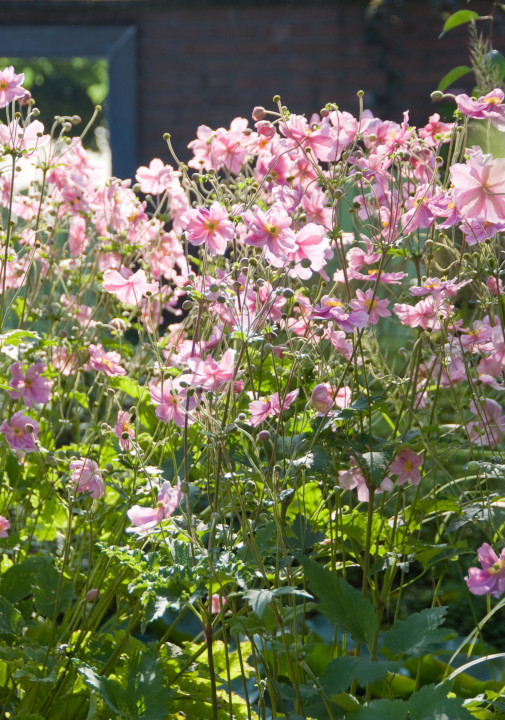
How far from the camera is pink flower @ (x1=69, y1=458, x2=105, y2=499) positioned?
1.51m

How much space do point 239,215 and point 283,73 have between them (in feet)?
16.6

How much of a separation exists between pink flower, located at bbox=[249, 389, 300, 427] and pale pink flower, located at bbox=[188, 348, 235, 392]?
0.10 m

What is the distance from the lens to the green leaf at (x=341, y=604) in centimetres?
129

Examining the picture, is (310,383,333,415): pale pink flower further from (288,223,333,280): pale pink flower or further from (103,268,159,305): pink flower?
(103,268,159,305): pink flower

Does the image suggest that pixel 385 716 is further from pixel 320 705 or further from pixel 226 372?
pixel 226 372

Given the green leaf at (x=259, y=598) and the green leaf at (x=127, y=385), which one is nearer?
the green leaf at (x=259, y=598)

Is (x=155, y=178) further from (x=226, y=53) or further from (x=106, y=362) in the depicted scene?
(x=226, y=53)

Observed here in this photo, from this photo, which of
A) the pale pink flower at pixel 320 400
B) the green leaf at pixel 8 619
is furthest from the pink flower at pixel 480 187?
the green leaf at pixel 8 619

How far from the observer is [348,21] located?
618cm

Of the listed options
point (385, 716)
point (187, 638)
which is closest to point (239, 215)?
point (385, 716)

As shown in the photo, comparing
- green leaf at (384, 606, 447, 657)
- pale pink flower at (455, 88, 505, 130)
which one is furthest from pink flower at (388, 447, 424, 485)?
pale pink flower at (455, 88, 505, 130)

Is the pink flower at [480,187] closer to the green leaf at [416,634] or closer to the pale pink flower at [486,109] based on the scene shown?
the pale pink flower at [486,109]

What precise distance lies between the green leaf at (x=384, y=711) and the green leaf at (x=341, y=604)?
0.09 meters

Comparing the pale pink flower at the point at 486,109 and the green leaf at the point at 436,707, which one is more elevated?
the pale pink flower at the point at 486,109
